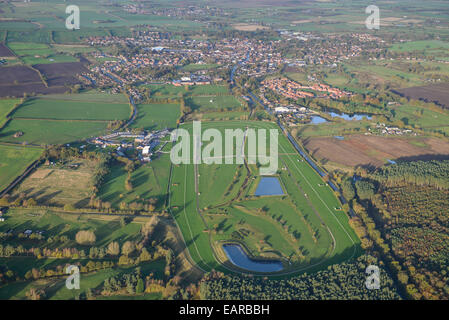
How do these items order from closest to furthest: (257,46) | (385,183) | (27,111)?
(385,183) → (27,111) → (257,46)

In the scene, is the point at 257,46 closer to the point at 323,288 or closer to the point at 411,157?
the point at 411,157

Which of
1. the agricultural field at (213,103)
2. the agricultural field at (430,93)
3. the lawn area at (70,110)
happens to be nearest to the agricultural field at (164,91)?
the agricultural field at (213,103)

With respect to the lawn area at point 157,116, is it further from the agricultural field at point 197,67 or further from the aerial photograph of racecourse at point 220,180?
the agricultural field at point 197,67

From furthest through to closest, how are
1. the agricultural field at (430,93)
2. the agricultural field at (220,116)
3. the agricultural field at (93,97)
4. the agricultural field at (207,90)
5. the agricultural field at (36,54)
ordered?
the agricultural field at (36,54), the agricultural field at (207,90), the agricultural field at (430,93), the agricultural field at (93,97), the agricultural field at (220,116)

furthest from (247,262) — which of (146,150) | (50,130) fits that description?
(50,130)

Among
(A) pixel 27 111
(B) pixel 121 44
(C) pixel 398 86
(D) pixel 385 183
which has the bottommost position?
(D) pixel 385 183

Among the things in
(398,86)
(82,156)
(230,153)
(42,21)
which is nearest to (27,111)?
(82,156)

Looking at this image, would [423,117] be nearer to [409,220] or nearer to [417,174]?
[417,174]
